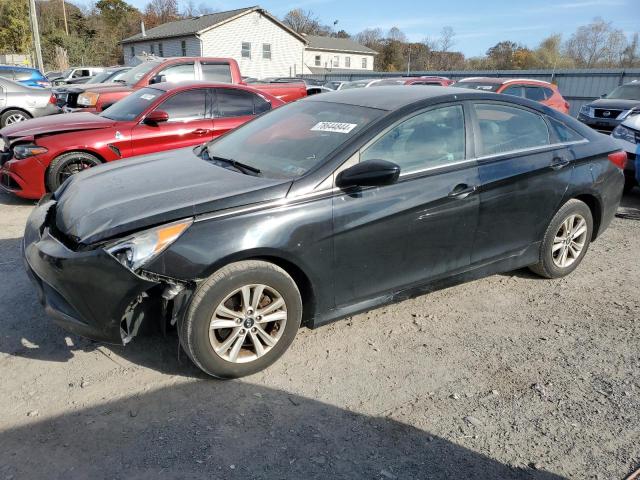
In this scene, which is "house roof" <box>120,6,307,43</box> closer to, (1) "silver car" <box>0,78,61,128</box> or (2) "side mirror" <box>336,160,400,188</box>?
(1) "silver car" <box>0,78,61,128</box>

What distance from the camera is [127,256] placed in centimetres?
272

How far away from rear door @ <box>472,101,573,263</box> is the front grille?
9.63m

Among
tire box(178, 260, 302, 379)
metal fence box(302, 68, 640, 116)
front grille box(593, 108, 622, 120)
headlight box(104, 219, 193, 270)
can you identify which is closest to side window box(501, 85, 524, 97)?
front grille box(593, 108, 622, 120)

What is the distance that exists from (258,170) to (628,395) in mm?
2655

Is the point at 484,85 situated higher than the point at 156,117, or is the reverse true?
the point at 484,85

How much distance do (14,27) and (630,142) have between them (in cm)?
4974

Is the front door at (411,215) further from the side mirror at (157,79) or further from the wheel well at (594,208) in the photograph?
the side mirror at (157,79)

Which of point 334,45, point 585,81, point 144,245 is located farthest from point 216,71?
point 334,45

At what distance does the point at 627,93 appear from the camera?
13.6 metres

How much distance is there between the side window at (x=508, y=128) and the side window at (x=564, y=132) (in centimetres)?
12

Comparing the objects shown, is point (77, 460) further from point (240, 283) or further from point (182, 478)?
point (240, 283)

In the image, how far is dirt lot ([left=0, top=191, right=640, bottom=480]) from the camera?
2457 millimetres

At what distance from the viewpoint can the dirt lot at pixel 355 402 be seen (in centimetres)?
246

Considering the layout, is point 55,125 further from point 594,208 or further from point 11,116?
point 11,116
